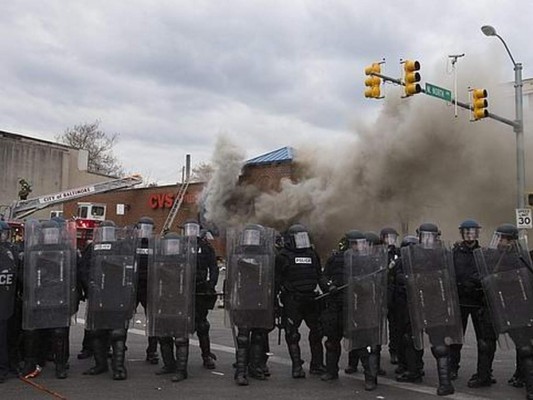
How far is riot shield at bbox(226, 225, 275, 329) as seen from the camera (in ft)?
22.7

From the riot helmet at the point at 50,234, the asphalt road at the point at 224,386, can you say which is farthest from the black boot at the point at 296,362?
the riot helmet at the point at 50,234

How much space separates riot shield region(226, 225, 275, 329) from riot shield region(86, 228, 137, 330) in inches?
43.8

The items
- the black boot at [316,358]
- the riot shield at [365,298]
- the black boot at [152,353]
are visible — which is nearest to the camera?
the riot shield at [365,298]

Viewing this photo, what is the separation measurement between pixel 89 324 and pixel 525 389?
4718 mm

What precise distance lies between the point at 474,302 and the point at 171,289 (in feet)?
10.7

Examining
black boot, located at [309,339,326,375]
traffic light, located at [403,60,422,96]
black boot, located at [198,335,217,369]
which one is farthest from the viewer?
traffic light, located at [403,60,422,96]

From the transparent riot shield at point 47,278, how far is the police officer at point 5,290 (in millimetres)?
127

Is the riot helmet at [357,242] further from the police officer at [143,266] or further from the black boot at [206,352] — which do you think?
the police officer at [143,266]

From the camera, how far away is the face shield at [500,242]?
6.29 metres

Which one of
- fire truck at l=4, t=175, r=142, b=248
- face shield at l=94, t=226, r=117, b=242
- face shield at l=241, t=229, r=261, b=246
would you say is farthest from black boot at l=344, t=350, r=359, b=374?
fire truck at l=4, t=175, r=142, b=248

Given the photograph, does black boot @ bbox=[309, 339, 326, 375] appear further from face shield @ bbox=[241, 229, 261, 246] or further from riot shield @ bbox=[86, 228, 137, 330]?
riot shield @ bbox=[86, 228, 137, 330]

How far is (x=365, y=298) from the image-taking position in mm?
6648

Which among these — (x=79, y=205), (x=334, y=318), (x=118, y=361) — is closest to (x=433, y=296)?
(x=334, y=318)

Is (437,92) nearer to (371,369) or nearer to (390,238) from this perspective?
(390,238)
